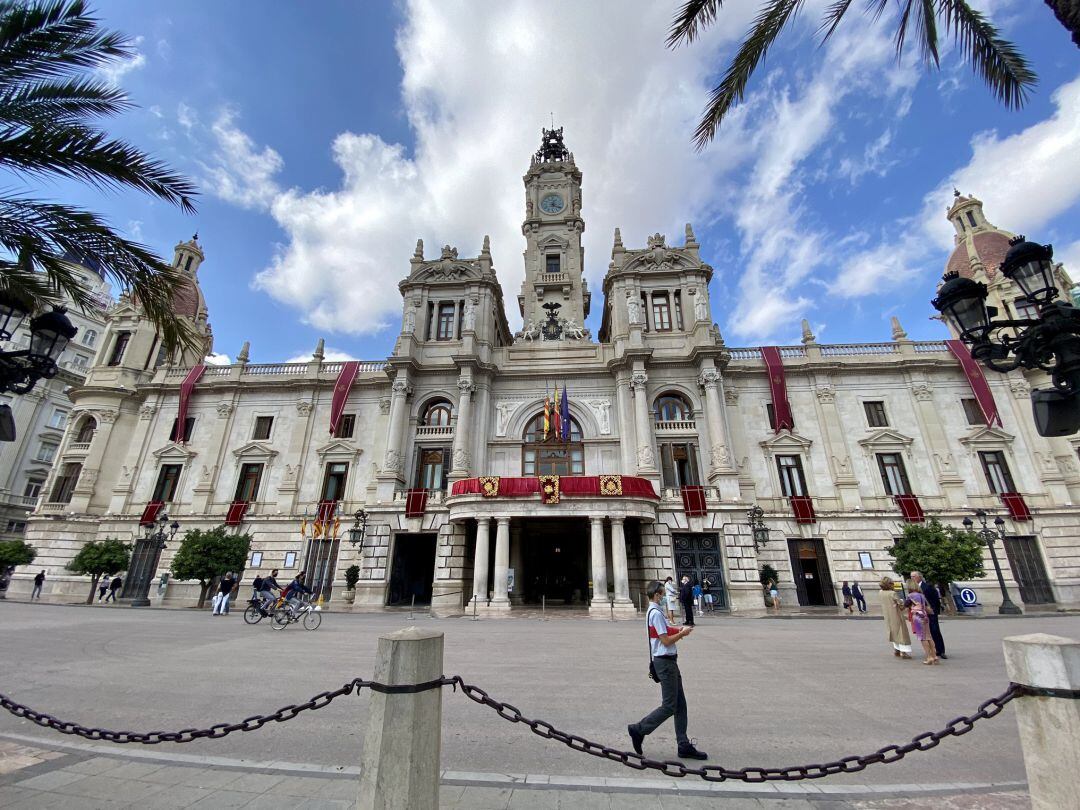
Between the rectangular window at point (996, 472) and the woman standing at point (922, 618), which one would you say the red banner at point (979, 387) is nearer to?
the rectangular window at point (996, 472)

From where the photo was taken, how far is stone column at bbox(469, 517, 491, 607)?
2216 centimetres

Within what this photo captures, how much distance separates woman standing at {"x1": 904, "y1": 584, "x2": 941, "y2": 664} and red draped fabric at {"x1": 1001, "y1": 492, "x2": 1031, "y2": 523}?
20745 millimetres

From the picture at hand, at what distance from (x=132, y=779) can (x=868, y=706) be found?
360 inches

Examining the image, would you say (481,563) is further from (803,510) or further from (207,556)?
(803,510)

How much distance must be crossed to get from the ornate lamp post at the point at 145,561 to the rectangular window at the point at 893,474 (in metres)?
40.6

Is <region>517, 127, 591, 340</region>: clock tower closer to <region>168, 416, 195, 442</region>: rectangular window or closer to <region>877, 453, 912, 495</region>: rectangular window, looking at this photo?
<region>877, 453, 912, 495</region>: rectangular window

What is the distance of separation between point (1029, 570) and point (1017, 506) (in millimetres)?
3200

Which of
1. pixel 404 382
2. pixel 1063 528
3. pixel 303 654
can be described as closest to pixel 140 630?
pixel 303 654

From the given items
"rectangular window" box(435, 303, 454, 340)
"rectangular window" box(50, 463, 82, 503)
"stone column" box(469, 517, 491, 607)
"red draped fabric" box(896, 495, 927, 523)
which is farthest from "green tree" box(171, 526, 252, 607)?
"red draped fabric" box(896, 495, 927, 523)

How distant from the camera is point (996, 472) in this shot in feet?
85.7

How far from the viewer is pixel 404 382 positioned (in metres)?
29.1

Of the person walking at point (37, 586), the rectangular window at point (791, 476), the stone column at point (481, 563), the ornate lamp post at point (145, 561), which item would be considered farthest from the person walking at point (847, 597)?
the person walking at point (37, 586)

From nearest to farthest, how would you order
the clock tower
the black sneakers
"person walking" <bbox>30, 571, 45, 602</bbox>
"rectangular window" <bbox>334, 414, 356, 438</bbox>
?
the black sneakers < "person walking" <bbox>30, 571, 45, 602</bbox> < "rectangular window" <bbox>334, 414, 356, 438</bbox> < the clock tower

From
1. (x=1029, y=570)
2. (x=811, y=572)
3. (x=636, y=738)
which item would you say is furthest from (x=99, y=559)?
(x=1029, y=570)
